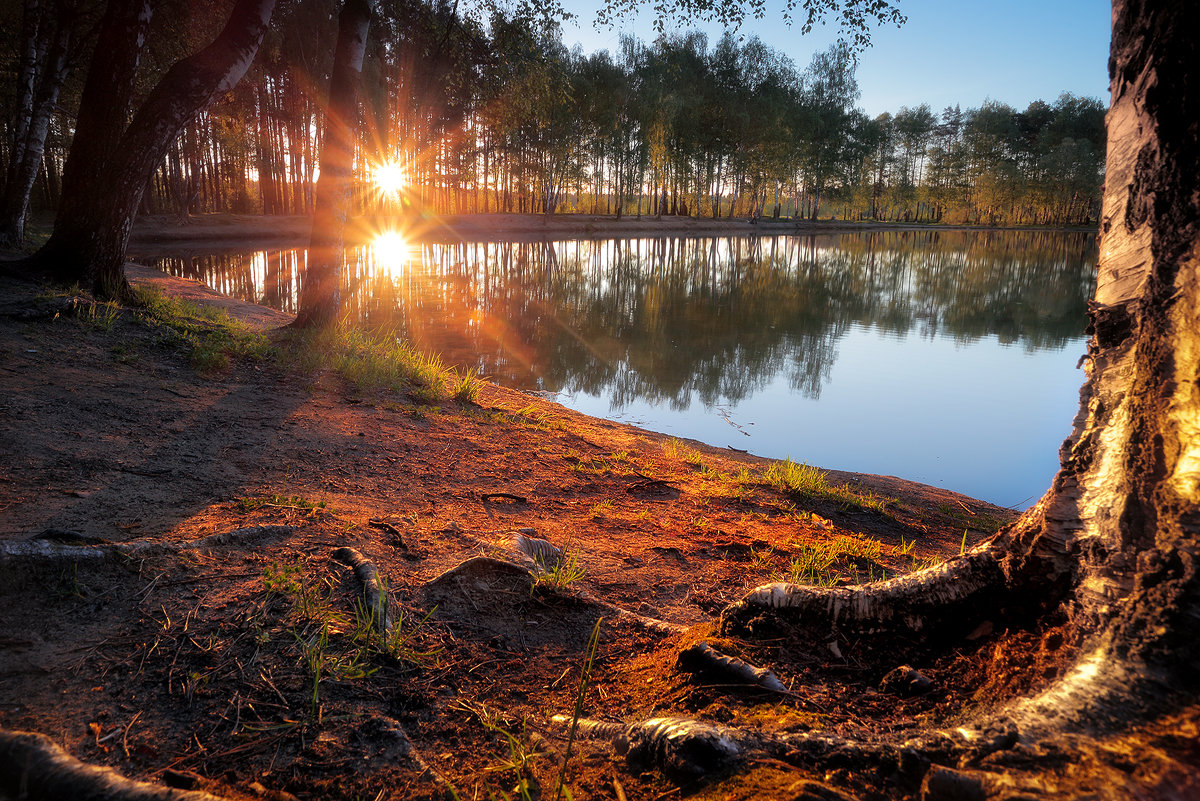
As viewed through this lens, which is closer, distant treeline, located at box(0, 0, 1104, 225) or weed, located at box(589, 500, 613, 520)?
weed, located at box(589, 500, 613, 520)

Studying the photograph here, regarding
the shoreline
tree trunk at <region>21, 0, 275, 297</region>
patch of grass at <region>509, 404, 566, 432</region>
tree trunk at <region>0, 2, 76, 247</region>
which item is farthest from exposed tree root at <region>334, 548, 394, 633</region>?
the shoreline

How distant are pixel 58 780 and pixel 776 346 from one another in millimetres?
13681

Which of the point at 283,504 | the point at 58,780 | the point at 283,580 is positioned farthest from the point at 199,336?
the point at 58,780

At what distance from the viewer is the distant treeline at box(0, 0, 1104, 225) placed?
42.3ft

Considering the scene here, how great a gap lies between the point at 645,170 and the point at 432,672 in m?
62.7

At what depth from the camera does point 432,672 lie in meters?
2.39

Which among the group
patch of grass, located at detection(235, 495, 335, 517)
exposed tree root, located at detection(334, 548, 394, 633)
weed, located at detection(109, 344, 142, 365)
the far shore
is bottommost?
exposed tree root, located at detection(334, 548, 394, 633)

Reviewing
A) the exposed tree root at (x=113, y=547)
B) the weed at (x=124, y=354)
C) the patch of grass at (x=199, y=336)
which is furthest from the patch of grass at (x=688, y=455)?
the weed at (x=124, y=354)

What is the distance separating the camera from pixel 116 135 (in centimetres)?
768

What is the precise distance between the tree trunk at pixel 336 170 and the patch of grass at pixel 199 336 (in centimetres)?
A: 105

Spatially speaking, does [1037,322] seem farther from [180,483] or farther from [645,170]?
[645,170]

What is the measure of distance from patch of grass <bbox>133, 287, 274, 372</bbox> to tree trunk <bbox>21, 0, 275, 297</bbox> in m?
0.61

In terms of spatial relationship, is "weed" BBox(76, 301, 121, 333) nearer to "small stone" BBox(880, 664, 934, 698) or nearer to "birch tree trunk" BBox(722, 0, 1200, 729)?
"small stone" BBox(880, 664, 934, 698)

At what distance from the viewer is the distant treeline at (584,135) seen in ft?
42.3
